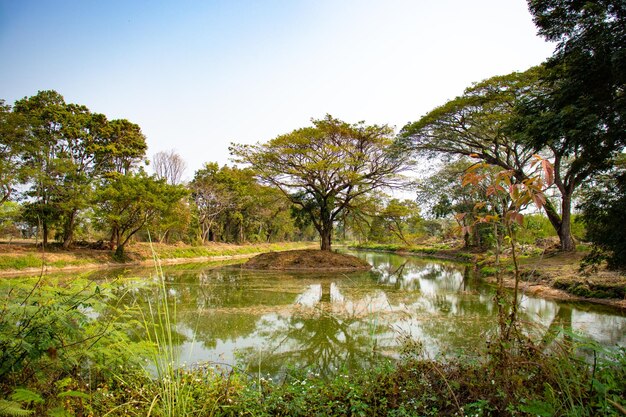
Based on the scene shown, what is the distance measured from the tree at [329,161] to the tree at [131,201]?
4.33m

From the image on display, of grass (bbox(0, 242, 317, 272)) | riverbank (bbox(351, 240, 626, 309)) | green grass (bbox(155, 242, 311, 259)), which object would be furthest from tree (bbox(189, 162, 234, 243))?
riverbank (bbox(351, 240, 626, 309))

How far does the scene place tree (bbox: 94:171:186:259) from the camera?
49.0 feet

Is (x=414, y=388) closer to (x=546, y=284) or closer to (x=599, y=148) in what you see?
(x=599, y=148)

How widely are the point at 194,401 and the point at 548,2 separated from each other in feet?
24.0

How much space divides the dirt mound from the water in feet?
15.3

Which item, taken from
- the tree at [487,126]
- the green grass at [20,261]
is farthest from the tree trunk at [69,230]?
the tree at [487,126]

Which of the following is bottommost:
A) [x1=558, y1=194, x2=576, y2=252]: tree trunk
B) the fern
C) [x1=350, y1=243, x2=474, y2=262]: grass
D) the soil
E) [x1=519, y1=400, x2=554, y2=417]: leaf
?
[x1=350, y1=243, x2=474, y2=262]: grass

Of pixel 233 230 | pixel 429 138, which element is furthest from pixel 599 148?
pixel 233 230

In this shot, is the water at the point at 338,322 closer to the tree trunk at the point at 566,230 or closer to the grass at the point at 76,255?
the grass at the point at 76,255

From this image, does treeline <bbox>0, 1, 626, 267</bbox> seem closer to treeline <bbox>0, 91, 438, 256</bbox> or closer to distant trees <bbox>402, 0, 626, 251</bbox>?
treeline <bbox>0, 91, 438, 256</bbox>

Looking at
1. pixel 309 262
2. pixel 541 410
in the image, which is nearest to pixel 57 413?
pixel 541 410

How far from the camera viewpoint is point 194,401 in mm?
2160

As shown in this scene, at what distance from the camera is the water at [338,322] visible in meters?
3.72

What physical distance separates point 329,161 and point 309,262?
14.6 feet
